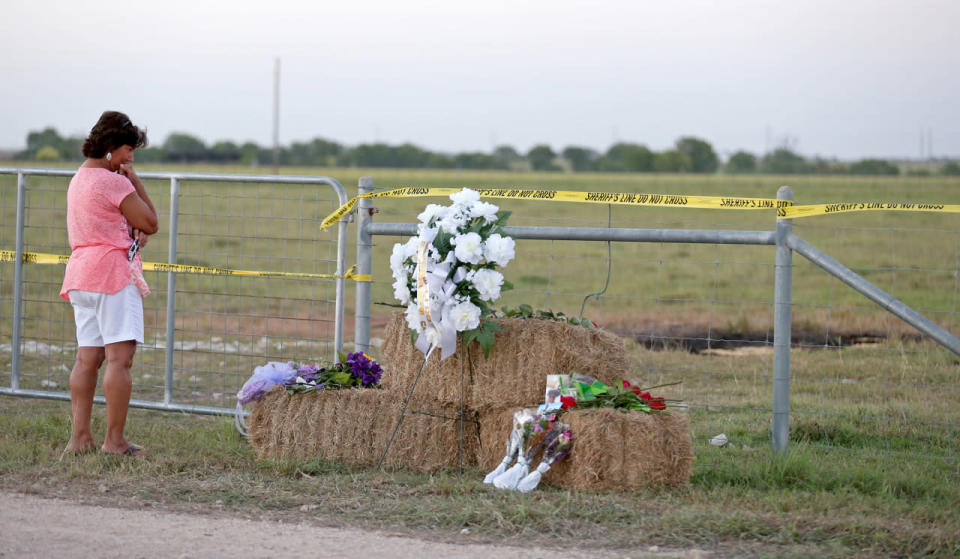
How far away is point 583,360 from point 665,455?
77 cm

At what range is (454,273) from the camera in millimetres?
6199

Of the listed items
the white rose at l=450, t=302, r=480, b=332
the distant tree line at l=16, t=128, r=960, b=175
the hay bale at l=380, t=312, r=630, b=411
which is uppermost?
the distant tree line at l=16, t=128, r=960, b=175

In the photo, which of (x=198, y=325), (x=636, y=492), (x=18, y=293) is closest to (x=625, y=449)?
(x=636, y=492)

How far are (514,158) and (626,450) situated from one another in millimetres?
92262

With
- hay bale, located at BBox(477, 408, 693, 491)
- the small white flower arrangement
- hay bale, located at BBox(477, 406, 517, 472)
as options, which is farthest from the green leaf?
hay bale, located at BBox(477, 408, 693, 491)

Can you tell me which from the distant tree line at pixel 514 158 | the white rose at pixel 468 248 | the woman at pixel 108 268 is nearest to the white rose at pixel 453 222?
the white rose at pixel 468 248

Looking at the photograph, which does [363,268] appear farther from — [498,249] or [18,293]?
[18,293]

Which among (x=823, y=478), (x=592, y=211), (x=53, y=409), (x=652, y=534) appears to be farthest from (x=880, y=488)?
(x=592, y=211)

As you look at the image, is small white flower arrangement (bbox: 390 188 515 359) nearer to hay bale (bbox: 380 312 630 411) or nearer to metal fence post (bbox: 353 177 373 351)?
hay bale (bbox: 380 312 630 411)

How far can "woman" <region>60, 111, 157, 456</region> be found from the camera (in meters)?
6.47

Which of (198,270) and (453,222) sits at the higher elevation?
(453,222)

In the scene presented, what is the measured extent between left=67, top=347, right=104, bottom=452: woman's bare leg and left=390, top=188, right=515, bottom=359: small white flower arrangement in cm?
212

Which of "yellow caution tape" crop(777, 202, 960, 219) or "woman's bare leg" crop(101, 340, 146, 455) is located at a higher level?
"yellow caution tape" crop(777, 202, 960, 219)

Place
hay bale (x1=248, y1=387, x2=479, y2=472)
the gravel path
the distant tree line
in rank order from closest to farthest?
the gravel path → hay bale (x1=248, y1=387, x2=479, y2=472) → the distant tree line
